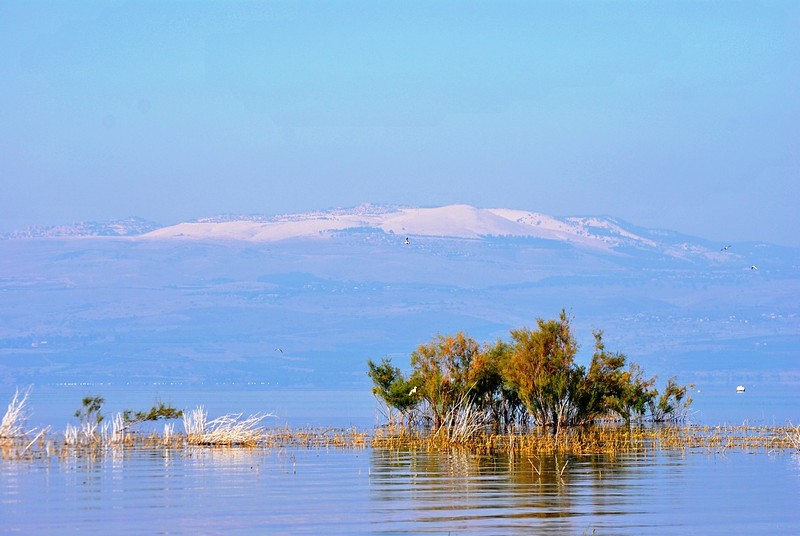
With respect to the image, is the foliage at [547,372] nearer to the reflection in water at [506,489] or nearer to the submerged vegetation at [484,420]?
the submerged vegetation at [484,420]

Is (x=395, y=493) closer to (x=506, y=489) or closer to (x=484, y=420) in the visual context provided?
(x=506, y=489)

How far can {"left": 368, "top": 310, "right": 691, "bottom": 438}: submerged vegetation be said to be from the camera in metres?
49.8

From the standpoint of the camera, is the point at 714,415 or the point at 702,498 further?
the point at 714,415

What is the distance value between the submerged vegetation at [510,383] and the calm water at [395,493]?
7.48 meters

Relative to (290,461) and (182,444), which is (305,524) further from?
(182,444)

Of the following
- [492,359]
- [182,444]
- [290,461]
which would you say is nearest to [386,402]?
[492,359]

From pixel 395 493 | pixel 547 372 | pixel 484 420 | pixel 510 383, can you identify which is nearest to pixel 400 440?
pixel 510 383

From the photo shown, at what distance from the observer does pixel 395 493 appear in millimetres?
31625

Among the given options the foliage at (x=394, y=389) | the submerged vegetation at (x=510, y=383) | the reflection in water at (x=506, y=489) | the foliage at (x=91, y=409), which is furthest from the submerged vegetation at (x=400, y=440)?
the reflection in water at (x=506, y=489)

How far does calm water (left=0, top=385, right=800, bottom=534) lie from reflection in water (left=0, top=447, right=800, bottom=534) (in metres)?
0.04

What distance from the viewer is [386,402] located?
58.0m

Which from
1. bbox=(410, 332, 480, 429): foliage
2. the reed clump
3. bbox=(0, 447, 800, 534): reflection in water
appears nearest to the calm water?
bbox=(0, 447, 800, 534): reflection in water

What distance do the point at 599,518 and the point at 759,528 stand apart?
3083mm

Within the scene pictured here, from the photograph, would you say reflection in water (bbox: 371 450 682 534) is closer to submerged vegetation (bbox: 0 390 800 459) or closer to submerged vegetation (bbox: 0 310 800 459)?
submerged vegetation (bbox: 0 390 800 459)
